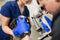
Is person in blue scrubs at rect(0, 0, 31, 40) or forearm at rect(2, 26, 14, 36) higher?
person in blue scrubs at rect(0, 0, 31, 40)

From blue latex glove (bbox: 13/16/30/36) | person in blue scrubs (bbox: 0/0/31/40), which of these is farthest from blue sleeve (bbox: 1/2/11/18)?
blue latex glove (bbox: 13/16/30/36)

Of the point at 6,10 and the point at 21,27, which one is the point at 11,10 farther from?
the point at 21,27

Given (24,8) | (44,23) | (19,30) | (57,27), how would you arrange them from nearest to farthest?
(57,27), (19,30), (24,8), (44,23)

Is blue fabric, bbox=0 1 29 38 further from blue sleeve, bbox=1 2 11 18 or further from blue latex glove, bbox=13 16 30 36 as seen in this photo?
blue latex glove, bbox=13 16 30 36

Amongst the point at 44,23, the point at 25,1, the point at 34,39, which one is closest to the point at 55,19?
the point at 25,1

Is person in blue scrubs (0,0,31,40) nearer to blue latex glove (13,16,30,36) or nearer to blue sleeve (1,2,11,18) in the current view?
blue sleeve (1,2,11,18)

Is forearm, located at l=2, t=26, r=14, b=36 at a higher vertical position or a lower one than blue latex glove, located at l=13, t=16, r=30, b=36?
lower

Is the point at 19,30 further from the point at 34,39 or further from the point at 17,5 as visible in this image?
the point at 34,39

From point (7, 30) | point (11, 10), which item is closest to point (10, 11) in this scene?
point (11, 10)

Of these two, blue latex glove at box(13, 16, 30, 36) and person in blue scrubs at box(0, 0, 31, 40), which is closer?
blue latex glove at box(13, 16, 30, 36)

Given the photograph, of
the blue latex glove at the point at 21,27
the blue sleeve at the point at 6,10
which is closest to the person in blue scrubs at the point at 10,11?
the blue sleeve at the point at 6,10

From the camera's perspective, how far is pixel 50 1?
52 cm

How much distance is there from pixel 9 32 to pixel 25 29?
0.65ft

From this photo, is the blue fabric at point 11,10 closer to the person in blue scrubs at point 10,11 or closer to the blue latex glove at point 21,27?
the person in blue scrubs at point 10,11
